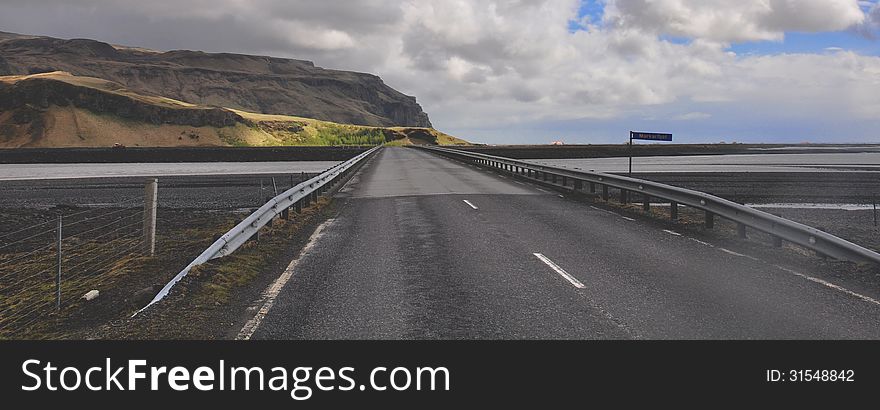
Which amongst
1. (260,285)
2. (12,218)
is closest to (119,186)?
(12,218)

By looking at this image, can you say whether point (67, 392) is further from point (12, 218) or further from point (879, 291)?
point (12, 218)

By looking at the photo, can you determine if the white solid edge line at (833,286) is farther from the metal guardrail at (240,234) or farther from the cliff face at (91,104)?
the cliff face at (91,104)

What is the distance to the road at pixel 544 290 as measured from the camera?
18.0ft

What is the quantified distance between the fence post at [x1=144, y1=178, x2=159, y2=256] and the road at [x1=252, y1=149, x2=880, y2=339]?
226 cm

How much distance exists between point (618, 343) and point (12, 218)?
620 inches

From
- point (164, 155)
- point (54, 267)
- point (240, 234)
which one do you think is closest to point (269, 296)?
point (240, 234)

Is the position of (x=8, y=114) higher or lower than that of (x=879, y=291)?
higher

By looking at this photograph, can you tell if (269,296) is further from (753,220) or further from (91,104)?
(91,104)

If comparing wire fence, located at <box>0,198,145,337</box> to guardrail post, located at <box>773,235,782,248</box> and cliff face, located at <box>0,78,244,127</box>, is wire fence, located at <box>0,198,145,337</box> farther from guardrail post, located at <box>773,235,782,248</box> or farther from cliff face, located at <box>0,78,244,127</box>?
cliff face, located at <box>0,78,244,127</box>

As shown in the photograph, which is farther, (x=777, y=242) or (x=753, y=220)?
(x=753, y=220)

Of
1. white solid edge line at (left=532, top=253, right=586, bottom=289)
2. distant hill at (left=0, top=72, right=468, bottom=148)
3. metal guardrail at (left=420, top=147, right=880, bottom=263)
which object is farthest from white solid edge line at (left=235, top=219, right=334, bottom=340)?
distant hill at (left=0, top=72, right=468, bottom=148)

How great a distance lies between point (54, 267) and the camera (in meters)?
10.0

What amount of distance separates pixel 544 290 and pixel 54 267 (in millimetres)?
7683

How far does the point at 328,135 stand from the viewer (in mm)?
181500
